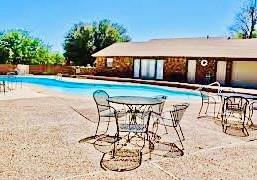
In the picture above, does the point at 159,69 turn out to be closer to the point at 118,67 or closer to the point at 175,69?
the point at 175,69

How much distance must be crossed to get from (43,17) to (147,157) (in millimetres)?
40308

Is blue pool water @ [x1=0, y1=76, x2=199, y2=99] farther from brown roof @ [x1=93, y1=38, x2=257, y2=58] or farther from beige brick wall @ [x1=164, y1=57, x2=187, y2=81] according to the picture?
brown roof @ [x1=93, y1=38, x2=257, y2=58]

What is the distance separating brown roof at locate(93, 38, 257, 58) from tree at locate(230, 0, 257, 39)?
1497cm

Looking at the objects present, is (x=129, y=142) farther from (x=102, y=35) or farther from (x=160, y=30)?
(x=160, y=30)

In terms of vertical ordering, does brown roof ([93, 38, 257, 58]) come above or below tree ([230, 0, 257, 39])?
below

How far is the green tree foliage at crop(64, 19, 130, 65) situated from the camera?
3136 cm

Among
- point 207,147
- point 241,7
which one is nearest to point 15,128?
point 207,147

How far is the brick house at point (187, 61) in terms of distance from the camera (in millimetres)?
19531

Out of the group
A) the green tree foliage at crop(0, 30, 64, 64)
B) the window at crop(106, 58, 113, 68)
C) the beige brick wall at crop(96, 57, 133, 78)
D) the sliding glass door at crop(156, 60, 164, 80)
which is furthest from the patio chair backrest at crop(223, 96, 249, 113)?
the green tree foliage at crop(0, 30, 64, 64)

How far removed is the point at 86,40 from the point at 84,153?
27519 mm

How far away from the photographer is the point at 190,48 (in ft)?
73.1

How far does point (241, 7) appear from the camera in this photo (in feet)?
119

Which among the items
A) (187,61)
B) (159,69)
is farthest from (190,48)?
Answer: (159,69)

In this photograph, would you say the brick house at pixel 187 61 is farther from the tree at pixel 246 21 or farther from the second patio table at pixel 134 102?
the tree at pixel 246 21
